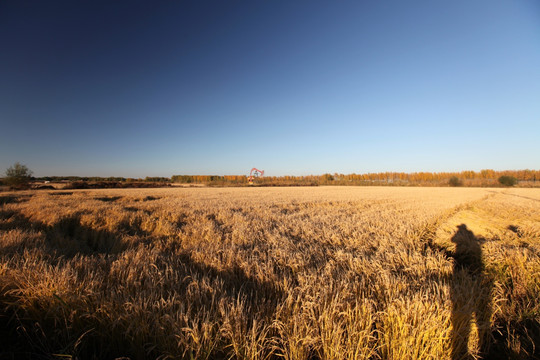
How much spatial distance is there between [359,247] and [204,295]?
3861mm

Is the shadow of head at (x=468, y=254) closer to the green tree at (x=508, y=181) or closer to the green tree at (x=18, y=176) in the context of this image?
the green tree at (x=18, y=176)

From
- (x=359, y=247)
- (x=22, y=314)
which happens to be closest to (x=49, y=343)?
(x=22, y=314)

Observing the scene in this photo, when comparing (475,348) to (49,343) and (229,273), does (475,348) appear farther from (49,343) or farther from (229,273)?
(49,343)

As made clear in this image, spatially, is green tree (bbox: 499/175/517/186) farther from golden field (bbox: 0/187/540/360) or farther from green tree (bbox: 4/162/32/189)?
green tree (bbox: 4/162/32/189)

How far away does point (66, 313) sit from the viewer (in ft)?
6.33

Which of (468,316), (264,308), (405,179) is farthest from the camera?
(405,179)

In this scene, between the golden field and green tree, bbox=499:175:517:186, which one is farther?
green tree, bbox=499:175:517:186

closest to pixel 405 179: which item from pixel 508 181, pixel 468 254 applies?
pixel 508 181

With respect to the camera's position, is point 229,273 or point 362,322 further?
point 229,273

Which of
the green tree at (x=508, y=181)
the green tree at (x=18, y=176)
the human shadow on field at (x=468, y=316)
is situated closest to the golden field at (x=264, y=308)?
the human shadow on field at (x=468, y=316)

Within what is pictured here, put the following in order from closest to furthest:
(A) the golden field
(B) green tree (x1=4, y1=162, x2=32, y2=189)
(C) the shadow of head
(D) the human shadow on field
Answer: (A) the golden field, (D) the human shadow on field, (C) the shadow of head, (B) green tree (x1=4, y1=162, x2=32, y2=189)

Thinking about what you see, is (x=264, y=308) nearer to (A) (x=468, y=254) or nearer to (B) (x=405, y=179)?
(A) (x=468, y=254)

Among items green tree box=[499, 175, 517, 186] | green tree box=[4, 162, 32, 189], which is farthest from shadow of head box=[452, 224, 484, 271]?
green tree box=[499, 175, 517, 186]

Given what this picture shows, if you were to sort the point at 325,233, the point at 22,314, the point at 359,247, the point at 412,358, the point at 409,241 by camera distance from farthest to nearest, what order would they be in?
the point at 325,233, the point at 409,241, the point at 359,247, the point at 22,314, the point at 412,358
